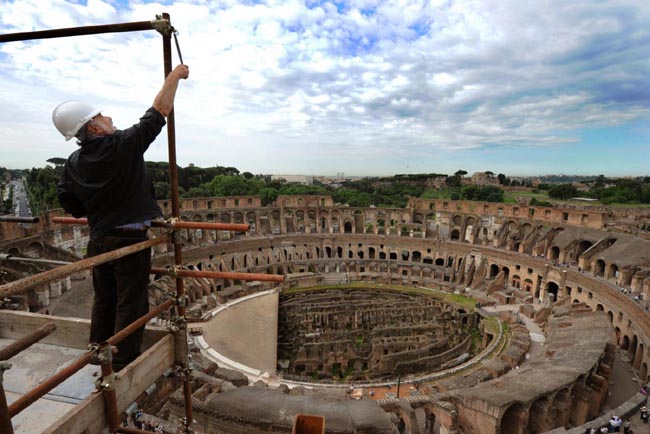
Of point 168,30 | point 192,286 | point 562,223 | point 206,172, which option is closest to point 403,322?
point 192,286

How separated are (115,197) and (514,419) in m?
15.9

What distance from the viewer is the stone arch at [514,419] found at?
42.9 ft

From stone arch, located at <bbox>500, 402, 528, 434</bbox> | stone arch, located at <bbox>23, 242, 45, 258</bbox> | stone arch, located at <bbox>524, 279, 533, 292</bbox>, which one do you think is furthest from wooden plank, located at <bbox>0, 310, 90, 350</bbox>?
stone arch, located at <bbox>524, 279, 533, 292</bbox>

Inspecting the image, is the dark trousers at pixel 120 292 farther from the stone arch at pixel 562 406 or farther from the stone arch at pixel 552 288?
the stone arch at pixel 552 288

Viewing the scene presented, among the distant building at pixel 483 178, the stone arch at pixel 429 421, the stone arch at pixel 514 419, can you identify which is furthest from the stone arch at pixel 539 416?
the distant building at pixel 483 178

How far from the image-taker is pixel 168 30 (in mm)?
4492

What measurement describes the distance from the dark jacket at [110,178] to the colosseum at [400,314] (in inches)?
70.6

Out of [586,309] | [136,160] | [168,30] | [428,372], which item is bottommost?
[428,372]

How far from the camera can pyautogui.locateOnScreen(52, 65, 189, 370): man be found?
12.4ft

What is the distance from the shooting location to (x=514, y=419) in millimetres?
13414

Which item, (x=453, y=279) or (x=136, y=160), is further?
(x=453, y=279)

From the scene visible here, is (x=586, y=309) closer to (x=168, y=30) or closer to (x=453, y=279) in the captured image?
(x=453, y=279)

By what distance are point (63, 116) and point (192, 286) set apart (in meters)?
25.2

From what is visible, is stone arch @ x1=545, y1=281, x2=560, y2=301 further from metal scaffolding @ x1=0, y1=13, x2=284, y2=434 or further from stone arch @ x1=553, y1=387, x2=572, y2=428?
metal scaffolding @ x1=0, y1=13, x2=284, y2=434
